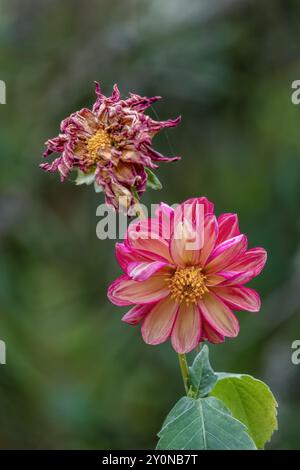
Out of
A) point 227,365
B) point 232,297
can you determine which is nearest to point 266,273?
point 227,365

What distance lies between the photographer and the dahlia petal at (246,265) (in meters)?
0.96

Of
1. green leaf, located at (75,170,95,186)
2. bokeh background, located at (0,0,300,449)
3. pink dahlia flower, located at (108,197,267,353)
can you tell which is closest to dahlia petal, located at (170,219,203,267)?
pink dahlia flower, located at (108,197,267,353)

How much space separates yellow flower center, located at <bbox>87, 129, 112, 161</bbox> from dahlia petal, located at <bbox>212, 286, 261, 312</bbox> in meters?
0.22

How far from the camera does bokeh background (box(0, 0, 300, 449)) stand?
3.17 metres

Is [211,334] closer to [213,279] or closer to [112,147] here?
[213,279]

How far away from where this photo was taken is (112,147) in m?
0.97

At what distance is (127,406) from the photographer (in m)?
3.40

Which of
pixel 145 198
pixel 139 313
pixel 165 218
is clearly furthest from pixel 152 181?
pixel 145 198

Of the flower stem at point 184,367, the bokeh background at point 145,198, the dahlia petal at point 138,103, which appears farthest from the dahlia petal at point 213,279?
the bokeh background at point 145,198

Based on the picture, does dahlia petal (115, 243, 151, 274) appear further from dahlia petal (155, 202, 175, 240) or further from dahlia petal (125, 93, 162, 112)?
dahlia petal (125, 93, 162, 112)

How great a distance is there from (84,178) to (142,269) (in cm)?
14

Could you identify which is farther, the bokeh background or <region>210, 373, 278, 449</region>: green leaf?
the bokeh background

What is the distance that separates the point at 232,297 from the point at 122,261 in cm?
14

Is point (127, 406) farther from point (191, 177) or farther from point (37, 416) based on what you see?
point (191, 177)
